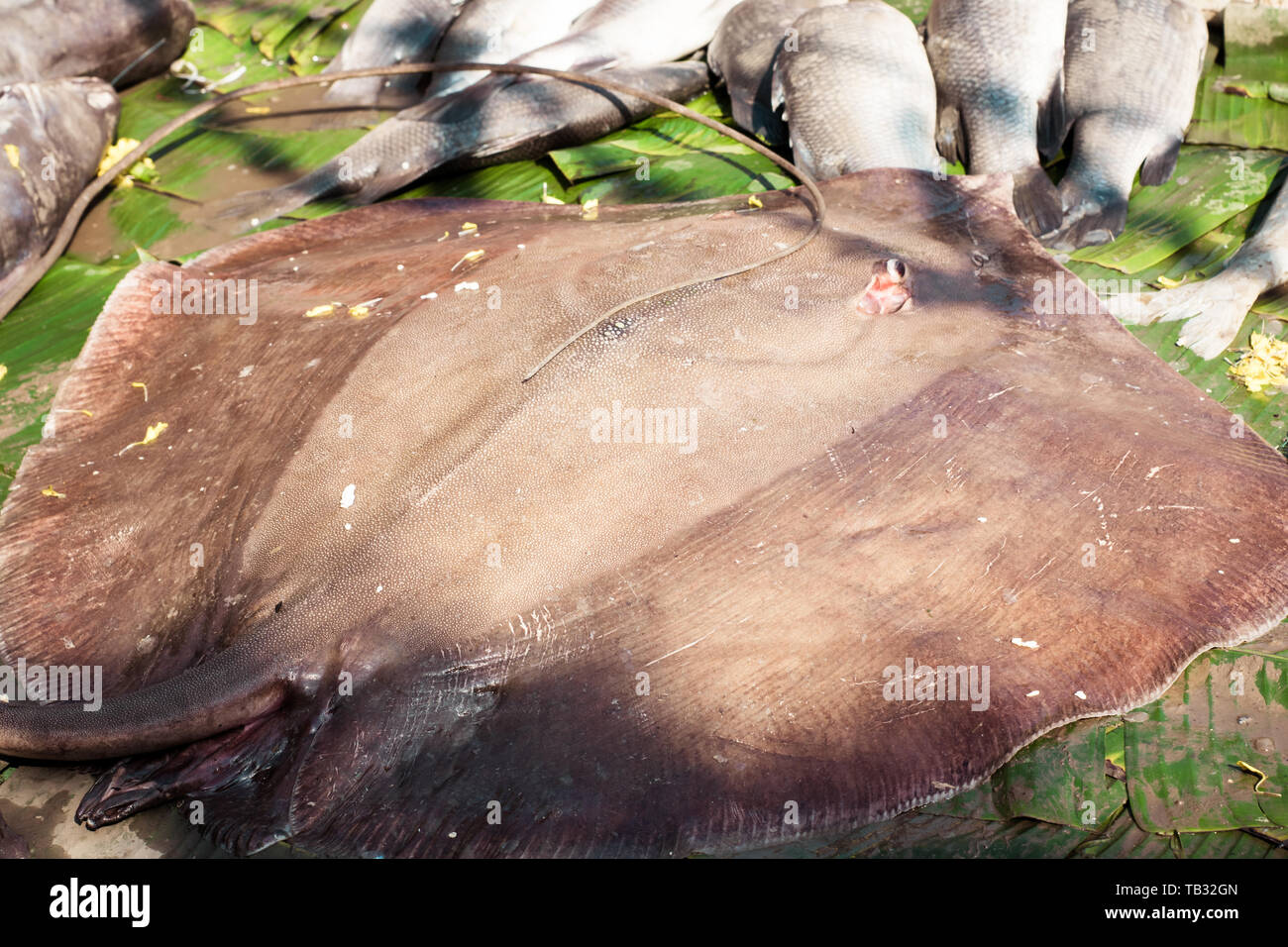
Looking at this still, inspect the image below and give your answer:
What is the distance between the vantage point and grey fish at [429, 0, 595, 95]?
5.88m

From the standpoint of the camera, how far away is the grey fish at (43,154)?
4.64 meters

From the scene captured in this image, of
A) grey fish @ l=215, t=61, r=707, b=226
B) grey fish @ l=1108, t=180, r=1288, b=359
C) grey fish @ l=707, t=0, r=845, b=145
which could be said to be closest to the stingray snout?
grey fish @ l=1108, t=180, r=1288, b=359

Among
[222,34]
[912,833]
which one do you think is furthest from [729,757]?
[222,34]

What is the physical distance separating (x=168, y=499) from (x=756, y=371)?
158 centimetres

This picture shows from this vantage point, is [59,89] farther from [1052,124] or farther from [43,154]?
[1052,124]

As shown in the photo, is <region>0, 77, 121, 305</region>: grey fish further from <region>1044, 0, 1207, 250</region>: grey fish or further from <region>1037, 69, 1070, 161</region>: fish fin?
<region>1037, 69, 1070, 161</region>: fish fin

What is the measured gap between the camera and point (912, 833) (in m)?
2.45

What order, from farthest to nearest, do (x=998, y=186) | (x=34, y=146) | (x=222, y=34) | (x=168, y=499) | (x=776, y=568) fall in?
(x=222, y=34)
(x=34, y=146)
(x=998, y=186)
(x=168, y=499)
(x=776, y=568)

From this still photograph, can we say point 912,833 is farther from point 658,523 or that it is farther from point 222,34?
point 222,34

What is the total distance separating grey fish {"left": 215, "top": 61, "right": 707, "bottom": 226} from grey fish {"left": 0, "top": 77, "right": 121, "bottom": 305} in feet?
2.65

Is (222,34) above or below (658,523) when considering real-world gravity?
below

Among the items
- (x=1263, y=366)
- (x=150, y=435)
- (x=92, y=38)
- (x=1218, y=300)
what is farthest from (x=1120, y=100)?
(x=92, y=38)

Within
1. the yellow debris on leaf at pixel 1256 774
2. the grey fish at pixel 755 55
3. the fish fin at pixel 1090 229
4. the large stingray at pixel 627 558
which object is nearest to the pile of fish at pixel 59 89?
the large stingray at pixel 627 558
